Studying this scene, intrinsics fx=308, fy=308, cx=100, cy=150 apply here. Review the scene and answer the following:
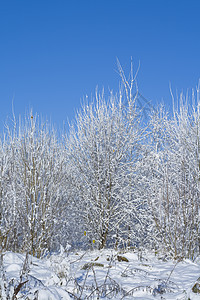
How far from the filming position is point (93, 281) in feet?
13.5

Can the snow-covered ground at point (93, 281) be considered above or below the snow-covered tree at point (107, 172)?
below

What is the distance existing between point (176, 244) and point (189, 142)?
3951mm

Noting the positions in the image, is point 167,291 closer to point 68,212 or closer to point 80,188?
point 80,188

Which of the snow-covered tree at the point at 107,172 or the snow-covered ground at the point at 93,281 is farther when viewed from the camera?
the snow-covered tree at the point at 107,172

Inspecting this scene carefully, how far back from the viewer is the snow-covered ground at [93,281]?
8.70 feet

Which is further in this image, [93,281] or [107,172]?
[107,172]

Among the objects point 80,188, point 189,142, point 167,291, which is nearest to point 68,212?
point 80,188

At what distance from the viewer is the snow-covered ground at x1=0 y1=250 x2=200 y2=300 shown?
2.65m

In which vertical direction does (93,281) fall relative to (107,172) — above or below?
below

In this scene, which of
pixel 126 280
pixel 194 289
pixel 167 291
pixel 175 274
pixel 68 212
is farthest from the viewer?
pixel 68 212

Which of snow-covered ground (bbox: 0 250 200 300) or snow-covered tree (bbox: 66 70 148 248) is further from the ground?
snow-covered tree (bbox: 66 70 148 248)

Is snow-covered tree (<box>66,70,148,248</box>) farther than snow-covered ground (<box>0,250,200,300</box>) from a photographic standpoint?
Yes

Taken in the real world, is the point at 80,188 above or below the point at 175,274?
above

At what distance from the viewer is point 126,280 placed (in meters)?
4.25
